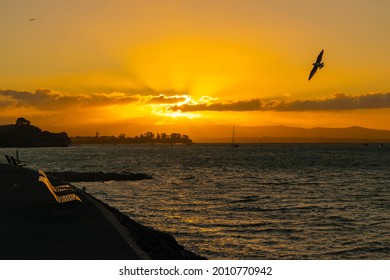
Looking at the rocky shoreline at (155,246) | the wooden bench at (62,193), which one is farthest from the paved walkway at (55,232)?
the rocky shoreline at (155,246)

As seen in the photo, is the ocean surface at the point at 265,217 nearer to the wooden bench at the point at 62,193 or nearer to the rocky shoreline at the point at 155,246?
the rocky shoreline at the point at 155,246

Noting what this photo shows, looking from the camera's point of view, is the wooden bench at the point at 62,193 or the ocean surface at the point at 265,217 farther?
the ocean surface at the point at 265,217

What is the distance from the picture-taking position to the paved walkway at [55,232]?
12.4 meters

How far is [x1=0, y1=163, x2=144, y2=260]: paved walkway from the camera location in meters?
12.4

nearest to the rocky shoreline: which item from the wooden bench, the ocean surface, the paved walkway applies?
the paved walkway

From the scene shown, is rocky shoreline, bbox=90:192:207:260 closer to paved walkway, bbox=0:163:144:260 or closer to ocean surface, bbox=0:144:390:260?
paved walkway, bbox=0:163:144:260

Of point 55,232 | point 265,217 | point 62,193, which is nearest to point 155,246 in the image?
point 55,232

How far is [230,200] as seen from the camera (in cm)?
4953

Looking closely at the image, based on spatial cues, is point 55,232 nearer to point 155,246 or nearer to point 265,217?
point 155,246

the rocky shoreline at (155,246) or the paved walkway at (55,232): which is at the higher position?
the paved walkway at (55,232)
